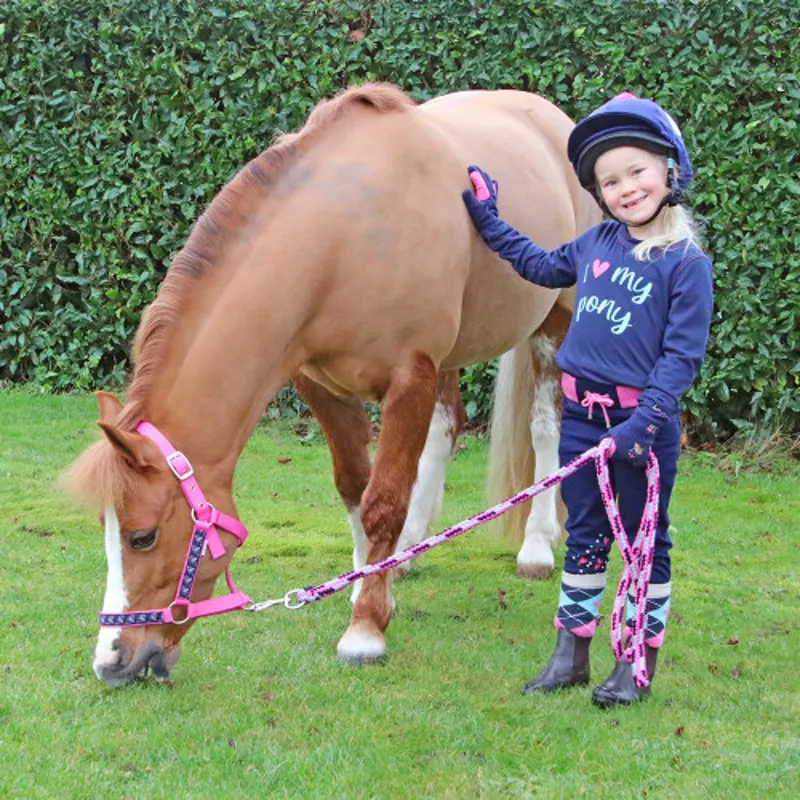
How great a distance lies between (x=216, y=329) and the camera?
3088 millimetres

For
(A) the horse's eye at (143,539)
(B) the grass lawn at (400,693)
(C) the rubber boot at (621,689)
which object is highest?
(A) the horse's eye at (143,539)

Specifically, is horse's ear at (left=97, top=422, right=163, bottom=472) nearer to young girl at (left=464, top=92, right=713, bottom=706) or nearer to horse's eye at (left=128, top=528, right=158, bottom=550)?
horse's eye at (left=128, top=528, right=158, bottom=550)

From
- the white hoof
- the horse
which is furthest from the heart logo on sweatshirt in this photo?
the white hoof

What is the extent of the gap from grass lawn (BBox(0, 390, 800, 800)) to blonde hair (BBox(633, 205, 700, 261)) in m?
1.33

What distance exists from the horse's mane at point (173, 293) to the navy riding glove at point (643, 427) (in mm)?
1257

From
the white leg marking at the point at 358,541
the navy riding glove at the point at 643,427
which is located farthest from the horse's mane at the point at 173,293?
the white leg marking at the point at 358,541

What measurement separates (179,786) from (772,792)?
1.44 metres

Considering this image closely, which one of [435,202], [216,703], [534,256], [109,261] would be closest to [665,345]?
[534,256]

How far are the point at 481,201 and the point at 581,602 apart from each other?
1417 mm

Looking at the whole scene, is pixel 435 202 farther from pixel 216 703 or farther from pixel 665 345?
pixel 216 703

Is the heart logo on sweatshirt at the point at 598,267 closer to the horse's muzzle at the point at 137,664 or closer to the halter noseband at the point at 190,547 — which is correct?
the halter noseband at the point at 190,547

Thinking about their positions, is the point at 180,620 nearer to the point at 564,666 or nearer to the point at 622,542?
the point at 564,666

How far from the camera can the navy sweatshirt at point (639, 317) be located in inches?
117

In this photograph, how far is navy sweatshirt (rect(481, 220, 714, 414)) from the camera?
2963 millimetres
